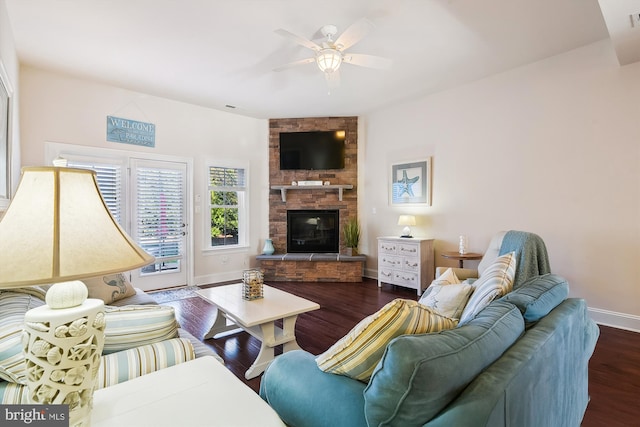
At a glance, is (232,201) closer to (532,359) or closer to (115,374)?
(115,374)

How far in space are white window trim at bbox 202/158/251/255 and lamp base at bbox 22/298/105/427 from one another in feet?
14.7

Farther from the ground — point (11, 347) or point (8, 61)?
point (8, 61)

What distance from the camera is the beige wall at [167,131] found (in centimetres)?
367

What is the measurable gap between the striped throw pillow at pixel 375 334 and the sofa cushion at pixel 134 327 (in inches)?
31.5

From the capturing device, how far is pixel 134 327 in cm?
133

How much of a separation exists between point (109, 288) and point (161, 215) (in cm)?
223

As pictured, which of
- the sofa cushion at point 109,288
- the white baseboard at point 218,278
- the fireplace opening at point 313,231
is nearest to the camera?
the sofa cushion at point 109,288

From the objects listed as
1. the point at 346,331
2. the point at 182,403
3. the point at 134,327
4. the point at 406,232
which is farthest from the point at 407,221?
the point at 182,403

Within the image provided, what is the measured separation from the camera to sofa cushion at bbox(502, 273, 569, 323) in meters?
1.28

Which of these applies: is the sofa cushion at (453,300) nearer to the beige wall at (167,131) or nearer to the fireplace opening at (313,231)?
the fireplace opening at (313,231)

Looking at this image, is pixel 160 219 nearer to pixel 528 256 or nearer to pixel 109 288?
pixel 109 288

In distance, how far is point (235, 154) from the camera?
210 inches

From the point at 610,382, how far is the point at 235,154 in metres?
5.19

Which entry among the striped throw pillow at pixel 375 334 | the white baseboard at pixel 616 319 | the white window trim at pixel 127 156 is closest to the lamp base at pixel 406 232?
the white baseboard at pixel 616 319
